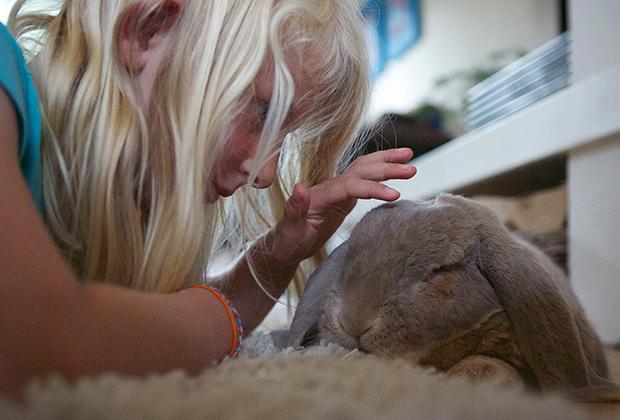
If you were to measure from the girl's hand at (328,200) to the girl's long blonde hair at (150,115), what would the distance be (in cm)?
15

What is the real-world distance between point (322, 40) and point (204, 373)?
0.61 meters

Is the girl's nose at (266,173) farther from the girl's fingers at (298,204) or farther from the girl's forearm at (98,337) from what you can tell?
the girl's forearm at (98,337)

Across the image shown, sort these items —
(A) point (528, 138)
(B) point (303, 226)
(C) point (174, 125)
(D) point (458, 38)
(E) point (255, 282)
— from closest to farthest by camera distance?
1. (C) point (174, 125)
2. (B) point (303, 226)
3. (E) point (255, 282)
4. (A) point (528, 138)
5. (D) point (458, 38)

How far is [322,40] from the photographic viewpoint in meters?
1.01

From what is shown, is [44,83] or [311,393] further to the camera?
[44,83]

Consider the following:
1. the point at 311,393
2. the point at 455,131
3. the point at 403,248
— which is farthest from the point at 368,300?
the point at 455,131

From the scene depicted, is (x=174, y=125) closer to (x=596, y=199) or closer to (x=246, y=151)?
(x=246, y=151)

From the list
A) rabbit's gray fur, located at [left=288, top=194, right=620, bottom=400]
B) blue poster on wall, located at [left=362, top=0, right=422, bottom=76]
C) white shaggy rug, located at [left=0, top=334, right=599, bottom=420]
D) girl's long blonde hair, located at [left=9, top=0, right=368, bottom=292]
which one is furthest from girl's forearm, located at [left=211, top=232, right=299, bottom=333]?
blue poster on wall, located at [left=362, top=0, right=422, bottom=76]

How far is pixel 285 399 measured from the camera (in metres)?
0.42

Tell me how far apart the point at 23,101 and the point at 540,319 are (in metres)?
0.65

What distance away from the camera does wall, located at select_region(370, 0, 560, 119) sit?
2695mm

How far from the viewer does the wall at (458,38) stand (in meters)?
2.70

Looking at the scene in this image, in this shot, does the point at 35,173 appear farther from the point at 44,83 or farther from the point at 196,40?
the point at 196,40

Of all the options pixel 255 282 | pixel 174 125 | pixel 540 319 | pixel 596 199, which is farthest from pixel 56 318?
pixel 596 199
